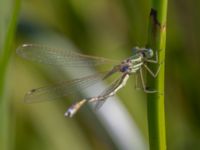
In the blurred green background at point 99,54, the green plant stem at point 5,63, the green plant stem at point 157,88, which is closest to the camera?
the green plant stem at point 157,88

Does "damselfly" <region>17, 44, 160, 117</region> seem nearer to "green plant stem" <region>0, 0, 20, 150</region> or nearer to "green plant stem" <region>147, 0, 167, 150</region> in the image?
"green plant stem" <region>0, 0, 20, 150</region>

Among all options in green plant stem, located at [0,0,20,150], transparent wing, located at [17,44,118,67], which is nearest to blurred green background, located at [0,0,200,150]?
transparent wing, located at [17,44,118,67]

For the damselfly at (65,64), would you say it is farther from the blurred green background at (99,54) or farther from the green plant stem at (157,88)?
the green plant stem at (157,88)

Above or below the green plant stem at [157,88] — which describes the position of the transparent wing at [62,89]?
below

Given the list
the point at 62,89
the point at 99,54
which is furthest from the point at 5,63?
the point at 99,54

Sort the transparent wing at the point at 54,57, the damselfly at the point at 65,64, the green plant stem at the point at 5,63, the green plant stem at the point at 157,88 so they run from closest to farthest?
the green plant stem at the point at 157,88
the green plant stem at the point at 5,63
the damselfly at the point at 65,64
the transparent wing at the point at 54,57

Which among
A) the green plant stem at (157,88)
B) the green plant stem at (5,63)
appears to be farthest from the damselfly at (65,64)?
the green plant stem at (157,88)
